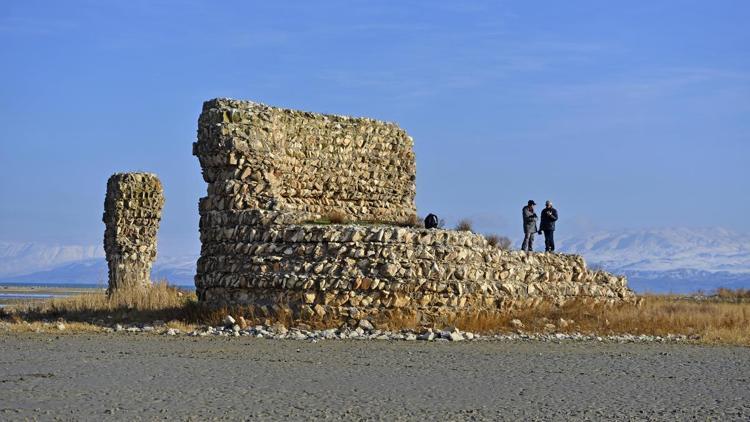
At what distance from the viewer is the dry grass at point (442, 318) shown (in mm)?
19219

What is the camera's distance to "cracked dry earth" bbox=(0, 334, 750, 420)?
10.3 m

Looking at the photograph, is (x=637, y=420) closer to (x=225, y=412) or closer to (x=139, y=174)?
(x=225, y=412)

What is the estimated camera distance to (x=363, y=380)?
41.5 ft

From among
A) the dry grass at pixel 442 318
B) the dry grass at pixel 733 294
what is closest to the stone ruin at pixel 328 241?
the dry grass at pixel 442 318

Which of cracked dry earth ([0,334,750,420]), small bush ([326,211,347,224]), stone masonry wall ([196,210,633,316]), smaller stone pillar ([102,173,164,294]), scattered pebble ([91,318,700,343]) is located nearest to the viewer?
cracked dry earth ([0,334,750,420])

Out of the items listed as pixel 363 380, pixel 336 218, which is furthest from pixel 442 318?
pixel 363 380

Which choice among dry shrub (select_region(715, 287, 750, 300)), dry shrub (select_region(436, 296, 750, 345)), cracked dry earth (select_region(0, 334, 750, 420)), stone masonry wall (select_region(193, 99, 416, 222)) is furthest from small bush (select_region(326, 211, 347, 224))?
dry shrub (select_region(715, 287, 750, 300))

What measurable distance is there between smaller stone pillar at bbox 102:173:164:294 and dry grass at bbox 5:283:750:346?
3827 mm

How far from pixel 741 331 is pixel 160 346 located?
429 inches

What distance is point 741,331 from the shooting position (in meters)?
20.4

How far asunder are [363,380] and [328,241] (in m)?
6.84

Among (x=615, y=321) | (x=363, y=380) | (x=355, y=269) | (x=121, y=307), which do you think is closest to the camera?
(x=363, y=380)

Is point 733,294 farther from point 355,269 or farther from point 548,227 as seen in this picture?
point 355,269

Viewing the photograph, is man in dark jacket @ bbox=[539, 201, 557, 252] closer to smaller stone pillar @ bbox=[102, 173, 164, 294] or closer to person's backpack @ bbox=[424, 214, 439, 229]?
person's backpack @ bbox=[424, 214, 439, 229]
